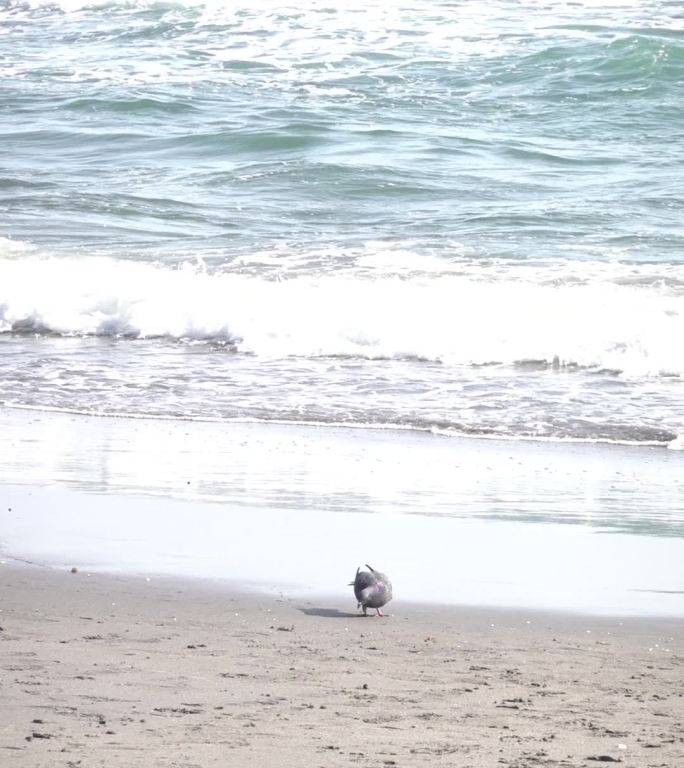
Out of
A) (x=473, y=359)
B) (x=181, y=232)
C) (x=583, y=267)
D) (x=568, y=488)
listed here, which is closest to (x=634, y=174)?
(x=583, y=267)

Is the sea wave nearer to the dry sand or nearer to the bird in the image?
the bird

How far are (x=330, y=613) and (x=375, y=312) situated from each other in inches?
281

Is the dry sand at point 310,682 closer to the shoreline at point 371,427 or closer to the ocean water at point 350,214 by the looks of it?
the shoreline at point 371,427

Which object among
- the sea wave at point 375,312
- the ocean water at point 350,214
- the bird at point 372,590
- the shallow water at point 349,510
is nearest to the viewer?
the bird at point 372,590

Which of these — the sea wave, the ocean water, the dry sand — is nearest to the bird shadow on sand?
the dry sand

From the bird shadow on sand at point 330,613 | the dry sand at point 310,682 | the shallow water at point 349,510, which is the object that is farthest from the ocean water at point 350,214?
the dry sand at point 310,682

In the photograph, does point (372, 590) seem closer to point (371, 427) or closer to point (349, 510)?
point (349, 510)

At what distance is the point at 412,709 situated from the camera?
12.8 ft

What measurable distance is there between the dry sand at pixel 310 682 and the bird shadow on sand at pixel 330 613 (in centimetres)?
1

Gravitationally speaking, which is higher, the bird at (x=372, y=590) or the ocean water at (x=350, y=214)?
the ocean water at (x=350, y=214)

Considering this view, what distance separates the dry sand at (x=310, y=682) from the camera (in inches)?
140

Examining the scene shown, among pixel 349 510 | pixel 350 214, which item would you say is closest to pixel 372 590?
pixel 349 510

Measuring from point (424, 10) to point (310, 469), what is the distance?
18.6 m

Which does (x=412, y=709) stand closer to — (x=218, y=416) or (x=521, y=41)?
(x=218, y=416)
